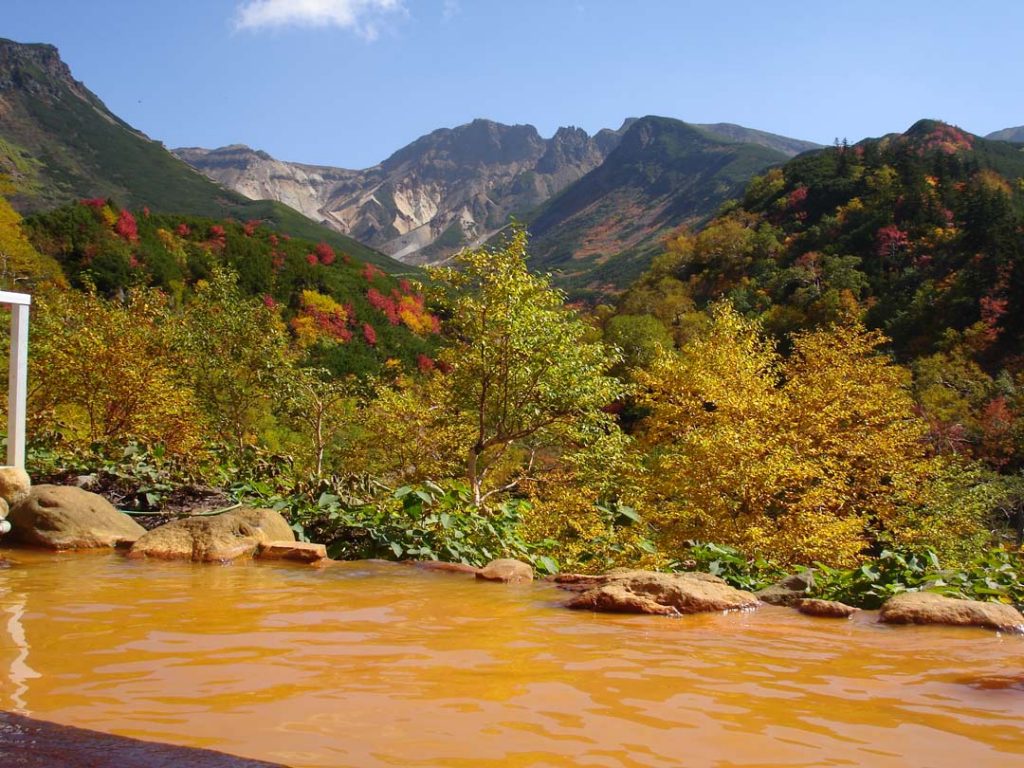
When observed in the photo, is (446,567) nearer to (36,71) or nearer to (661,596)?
(661,596)

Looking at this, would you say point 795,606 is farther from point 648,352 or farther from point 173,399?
point 648,352

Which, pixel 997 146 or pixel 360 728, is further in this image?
pixel 997 146

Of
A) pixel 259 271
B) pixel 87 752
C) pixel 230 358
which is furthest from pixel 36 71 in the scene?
pixel 87 752

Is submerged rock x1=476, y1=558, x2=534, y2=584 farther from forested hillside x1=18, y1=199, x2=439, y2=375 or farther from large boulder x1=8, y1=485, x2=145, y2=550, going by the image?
forested hillside x1=18, y1=199, x2=439, y2=375

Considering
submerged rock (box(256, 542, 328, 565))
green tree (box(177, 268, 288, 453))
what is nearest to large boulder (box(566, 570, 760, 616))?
submerged rock (box(256, 542, 328, 565))

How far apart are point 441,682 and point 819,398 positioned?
12216 mm

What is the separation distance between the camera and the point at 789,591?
19.2ft

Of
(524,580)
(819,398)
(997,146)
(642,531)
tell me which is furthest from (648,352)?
(997,146)

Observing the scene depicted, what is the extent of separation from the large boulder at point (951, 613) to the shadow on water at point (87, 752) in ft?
13.6

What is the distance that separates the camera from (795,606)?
18.3ft

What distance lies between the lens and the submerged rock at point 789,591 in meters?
5.68

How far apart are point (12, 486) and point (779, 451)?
342 inches

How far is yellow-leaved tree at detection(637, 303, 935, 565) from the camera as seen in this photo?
33.1ft

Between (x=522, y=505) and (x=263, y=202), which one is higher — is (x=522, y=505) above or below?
below
